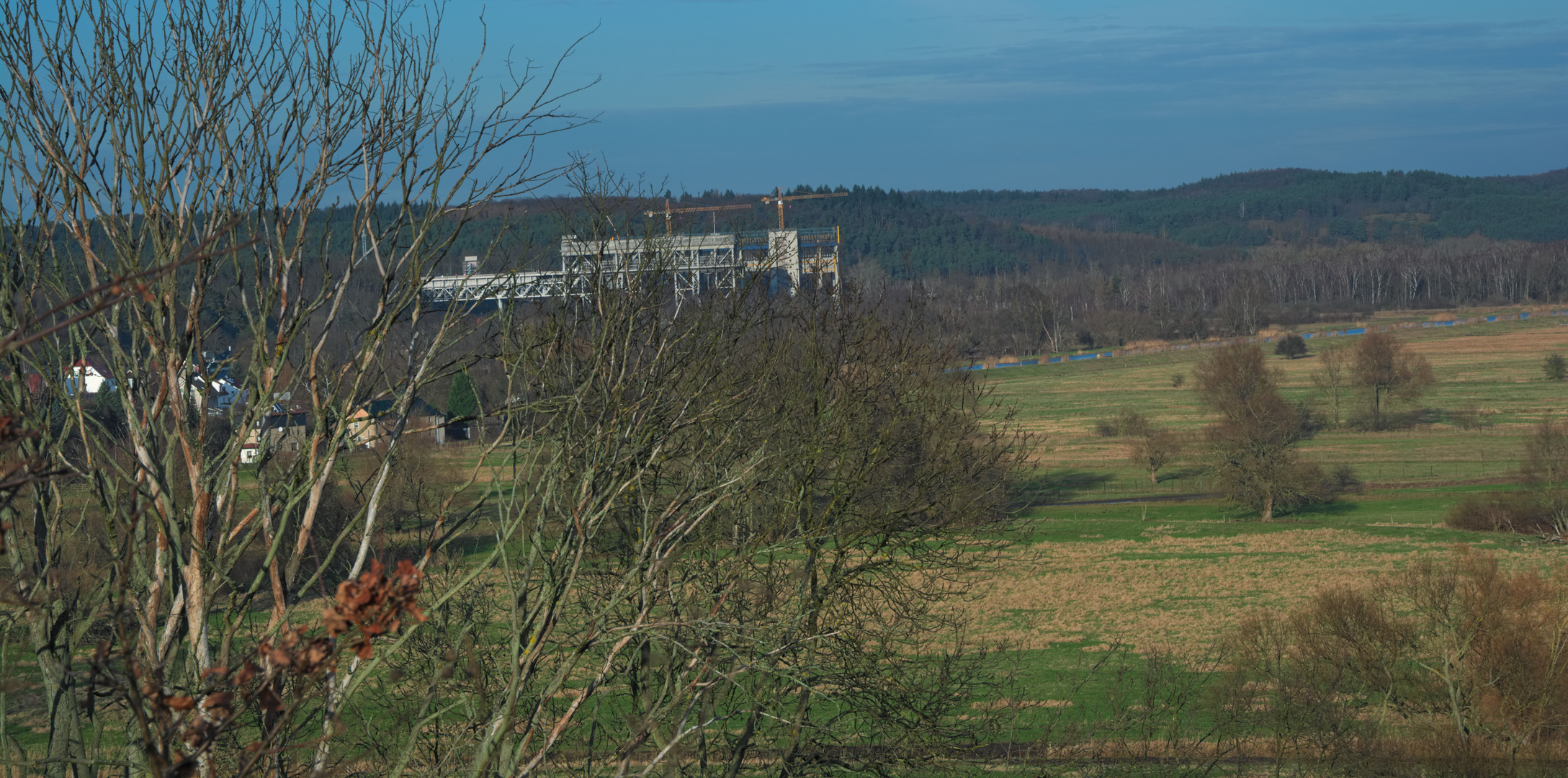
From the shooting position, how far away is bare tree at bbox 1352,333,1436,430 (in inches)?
2886

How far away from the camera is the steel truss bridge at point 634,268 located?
7.78m

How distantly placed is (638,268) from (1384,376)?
75560 mm

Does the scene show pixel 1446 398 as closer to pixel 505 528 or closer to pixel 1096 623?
pixel 1096 623

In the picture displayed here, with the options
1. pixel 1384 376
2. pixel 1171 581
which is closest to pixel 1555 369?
pixel 1384 376

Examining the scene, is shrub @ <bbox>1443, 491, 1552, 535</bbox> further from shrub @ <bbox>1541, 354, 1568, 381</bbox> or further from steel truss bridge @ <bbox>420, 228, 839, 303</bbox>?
shrub @ <bbox>1541, 354, 1568, 381</bbox>

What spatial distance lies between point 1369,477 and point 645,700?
54.8 m

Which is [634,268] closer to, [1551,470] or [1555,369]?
[1551,470]

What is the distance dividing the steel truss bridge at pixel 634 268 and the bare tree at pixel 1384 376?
216ft

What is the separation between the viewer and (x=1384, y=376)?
75188mm

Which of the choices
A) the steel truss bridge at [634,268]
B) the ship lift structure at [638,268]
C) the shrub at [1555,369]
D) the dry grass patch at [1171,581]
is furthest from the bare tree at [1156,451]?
the ship lift structure at [638,268]

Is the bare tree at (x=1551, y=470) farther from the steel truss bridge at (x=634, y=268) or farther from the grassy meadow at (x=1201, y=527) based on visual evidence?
the steel truss bridge at (x=634, y=268)

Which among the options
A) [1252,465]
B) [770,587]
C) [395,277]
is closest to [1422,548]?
[1252,465]

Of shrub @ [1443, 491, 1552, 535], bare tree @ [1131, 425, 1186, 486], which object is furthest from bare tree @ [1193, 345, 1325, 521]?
shrub @ [1443, 491, 1552, 535]

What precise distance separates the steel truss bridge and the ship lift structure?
0.01 metres
